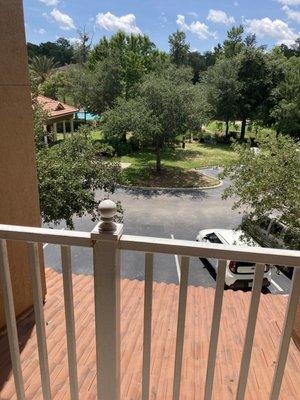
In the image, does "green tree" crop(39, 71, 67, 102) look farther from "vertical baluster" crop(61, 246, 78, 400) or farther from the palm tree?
"vertical baluster" crop(61, 246, 78, 400)

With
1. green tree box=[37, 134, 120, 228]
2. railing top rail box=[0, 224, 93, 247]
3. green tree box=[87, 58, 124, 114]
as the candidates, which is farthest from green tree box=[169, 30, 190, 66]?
railing top rail box=[0, 224, 93, 247]

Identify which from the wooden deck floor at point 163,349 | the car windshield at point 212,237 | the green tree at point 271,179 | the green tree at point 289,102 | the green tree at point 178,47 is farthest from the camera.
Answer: the green tree at point 178,47

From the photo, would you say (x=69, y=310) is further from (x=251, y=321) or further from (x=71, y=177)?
(x=71, y=177)

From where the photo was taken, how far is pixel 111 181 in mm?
8742

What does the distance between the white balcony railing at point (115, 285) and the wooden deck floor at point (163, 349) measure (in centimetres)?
76

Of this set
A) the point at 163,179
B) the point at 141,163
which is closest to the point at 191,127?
the point at 163,179

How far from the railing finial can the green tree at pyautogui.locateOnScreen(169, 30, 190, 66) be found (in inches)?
1594

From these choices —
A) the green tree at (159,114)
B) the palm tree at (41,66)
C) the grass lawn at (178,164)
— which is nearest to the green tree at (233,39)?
the grass lawn at (178,164)

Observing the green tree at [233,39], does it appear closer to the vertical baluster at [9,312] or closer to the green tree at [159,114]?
the green tree at [159,114]

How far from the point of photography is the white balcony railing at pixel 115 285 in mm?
1322

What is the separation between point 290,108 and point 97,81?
15.1 m

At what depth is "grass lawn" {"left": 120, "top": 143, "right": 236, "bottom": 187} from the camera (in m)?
18.2

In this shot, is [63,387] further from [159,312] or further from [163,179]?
[163,179]

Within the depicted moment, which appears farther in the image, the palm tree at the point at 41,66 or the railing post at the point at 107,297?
the palm tree at the point at 41,66
